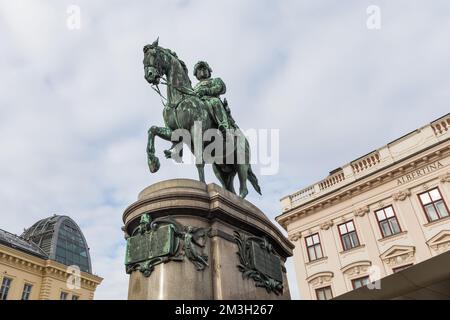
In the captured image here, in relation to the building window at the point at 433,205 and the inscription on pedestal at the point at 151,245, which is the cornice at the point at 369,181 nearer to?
the building window at the point at 433,205

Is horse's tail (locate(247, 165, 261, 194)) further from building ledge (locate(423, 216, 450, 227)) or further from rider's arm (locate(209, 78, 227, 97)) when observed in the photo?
building ledge (locate(423, 216, 450, 227))

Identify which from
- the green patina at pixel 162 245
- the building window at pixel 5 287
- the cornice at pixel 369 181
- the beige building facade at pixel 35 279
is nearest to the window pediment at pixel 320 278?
the cornice at pixel 369 181

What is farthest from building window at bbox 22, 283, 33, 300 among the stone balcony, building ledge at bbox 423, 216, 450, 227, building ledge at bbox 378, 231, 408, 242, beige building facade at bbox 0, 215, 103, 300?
building ledge at bbox 423, 216, 450, 227

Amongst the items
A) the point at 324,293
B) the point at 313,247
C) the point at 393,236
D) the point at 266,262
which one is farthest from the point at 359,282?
the point at 266,262

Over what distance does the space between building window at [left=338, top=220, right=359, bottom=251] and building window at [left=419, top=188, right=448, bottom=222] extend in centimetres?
416

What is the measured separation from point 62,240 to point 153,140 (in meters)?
42.5

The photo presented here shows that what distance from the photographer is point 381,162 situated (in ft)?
68.0

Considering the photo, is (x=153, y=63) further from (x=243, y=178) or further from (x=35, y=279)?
(x=35, y=279)

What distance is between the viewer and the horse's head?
19.6 feet

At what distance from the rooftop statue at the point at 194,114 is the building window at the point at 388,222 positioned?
14.9m

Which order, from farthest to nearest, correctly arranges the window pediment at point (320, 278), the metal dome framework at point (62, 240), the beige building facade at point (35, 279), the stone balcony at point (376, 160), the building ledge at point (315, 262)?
the metal dome framework at point (62, 240) → the beige building facade at point (35, 279) → the building ledge at point (315, 262) → the window pediment at point (320, 278) → the stone balcony at point (376, 160)

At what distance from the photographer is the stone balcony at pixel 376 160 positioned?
62.6 ft

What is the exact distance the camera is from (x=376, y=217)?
1956cm
